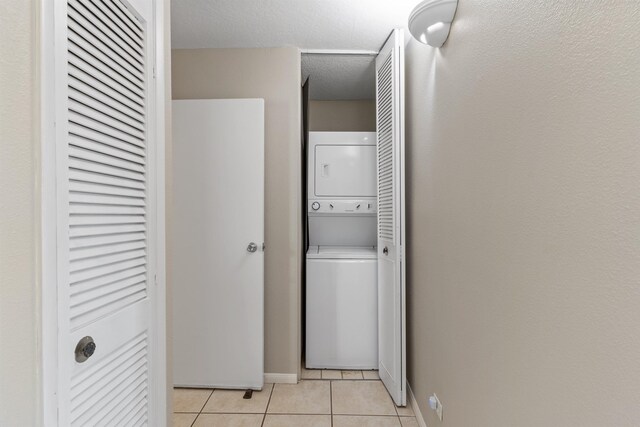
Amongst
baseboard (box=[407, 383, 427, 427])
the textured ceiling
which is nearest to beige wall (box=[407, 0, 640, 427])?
baseboard (box=[407, 383, 427, 427])

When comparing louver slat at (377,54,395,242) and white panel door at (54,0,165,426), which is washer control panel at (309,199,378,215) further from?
white panel door at (54,0,165,426)

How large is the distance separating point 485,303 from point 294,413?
4.85 feet

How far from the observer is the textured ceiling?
2.08m

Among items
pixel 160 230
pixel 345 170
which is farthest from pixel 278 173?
pixel 160 230

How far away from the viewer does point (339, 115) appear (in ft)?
12.5

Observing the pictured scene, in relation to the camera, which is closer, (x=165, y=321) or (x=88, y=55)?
(x=88, y=55)

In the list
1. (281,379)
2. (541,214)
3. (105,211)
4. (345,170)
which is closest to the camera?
(541,214)

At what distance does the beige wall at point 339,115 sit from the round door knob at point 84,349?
124 inches

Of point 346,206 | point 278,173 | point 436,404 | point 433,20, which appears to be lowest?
point 436,404

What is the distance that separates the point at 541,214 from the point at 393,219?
1388 mm

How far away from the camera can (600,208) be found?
696 mm

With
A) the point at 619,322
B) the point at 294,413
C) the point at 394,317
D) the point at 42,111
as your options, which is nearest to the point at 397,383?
the point at 394,317

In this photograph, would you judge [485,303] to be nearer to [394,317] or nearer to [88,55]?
[394,317]

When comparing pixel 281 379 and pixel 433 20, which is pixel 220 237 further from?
pixel 433 20
